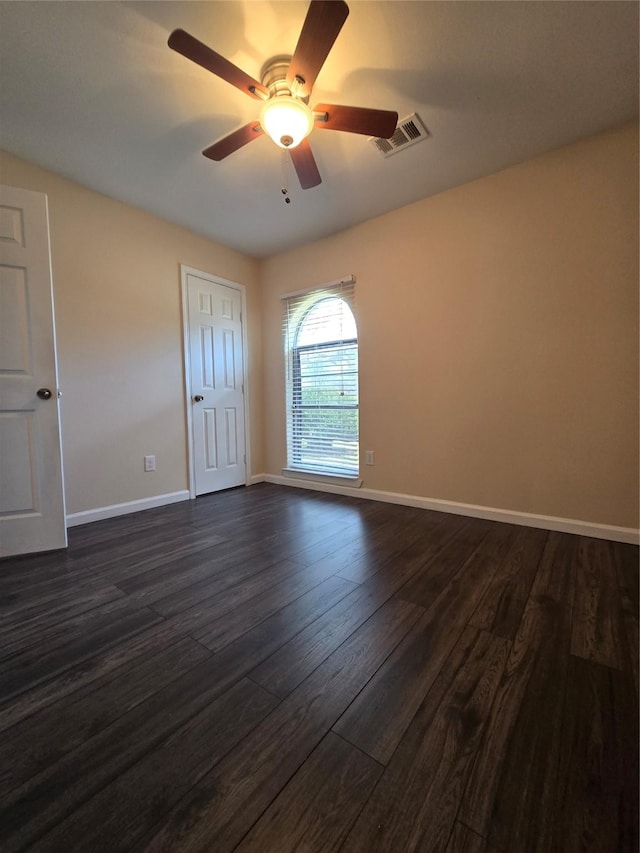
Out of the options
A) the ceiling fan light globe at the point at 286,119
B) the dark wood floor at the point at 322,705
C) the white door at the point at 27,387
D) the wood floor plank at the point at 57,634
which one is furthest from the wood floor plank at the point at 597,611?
the white door at the point at 27,387

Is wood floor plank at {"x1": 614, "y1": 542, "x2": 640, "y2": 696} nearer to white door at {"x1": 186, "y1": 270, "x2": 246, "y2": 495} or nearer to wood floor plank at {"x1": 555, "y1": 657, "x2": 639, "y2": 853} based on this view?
wood floor plank at {"x1": 555, "y1": 657, "x2": 639, "y2": 853}

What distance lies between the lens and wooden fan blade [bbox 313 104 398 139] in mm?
1515

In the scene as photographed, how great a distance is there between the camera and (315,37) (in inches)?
48.1

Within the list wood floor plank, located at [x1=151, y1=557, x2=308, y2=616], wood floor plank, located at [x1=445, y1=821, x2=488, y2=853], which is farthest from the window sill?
wood floor plank, located at [x1=445, y1=821, x2=488, y2=853]

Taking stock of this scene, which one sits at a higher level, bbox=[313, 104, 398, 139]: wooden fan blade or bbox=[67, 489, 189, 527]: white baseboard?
bbox=[313, 104, 398, 139]: wooden fan blade

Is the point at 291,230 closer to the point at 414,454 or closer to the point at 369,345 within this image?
the point at 369,345

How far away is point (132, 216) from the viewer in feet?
8.92

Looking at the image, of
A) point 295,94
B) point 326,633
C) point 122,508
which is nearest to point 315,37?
point 295,94

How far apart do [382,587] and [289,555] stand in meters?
0.60

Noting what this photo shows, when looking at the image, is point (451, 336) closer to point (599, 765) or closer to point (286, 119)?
point (286, 119)

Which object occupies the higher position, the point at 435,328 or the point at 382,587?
the point at 435,328

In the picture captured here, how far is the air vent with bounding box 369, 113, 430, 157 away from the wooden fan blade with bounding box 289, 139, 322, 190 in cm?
39

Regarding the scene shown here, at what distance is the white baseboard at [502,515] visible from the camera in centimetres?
205

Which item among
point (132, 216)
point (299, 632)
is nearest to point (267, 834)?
point (299, 632)
